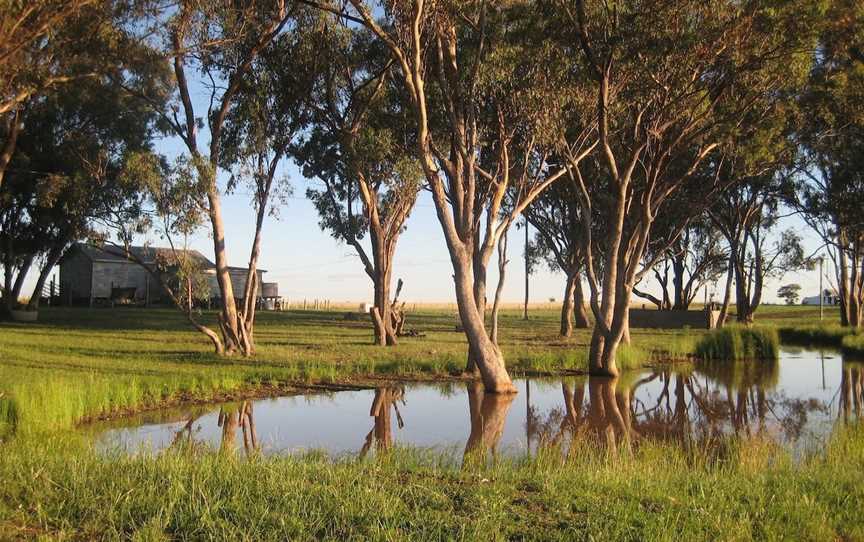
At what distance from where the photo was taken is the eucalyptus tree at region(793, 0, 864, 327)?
20.9 m

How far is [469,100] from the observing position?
1906 centimetres

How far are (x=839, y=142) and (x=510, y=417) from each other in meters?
22.3

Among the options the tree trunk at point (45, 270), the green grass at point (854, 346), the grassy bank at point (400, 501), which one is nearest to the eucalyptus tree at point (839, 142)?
the green grass at point (854, 346)

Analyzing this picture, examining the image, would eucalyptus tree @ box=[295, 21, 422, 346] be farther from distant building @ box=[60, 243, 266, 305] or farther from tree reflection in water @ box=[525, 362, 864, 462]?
distant building @ box=[60, 243, 266, 305]

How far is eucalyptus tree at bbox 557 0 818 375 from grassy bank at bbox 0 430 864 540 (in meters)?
12.8

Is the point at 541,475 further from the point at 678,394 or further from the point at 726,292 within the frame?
the point at 726,292

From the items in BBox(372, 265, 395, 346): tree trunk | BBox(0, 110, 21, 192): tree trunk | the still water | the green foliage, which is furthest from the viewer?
the green foliage

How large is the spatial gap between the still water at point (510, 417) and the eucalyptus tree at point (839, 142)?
837cm

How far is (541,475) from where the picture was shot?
8188mm

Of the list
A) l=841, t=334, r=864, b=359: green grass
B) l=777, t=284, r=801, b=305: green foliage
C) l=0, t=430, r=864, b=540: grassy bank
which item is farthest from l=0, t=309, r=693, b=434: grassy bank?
l=777, t=284, r=801, b=305: green foliage

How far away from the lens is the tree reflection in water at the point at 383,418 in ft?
39.7

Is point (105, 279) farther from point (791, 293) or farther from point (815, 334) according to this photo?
point (791, 293)

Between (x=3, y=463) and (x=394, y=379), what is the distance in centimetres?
1279

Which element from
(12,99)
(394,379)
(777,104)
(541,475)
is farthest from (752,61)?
(12,99)
